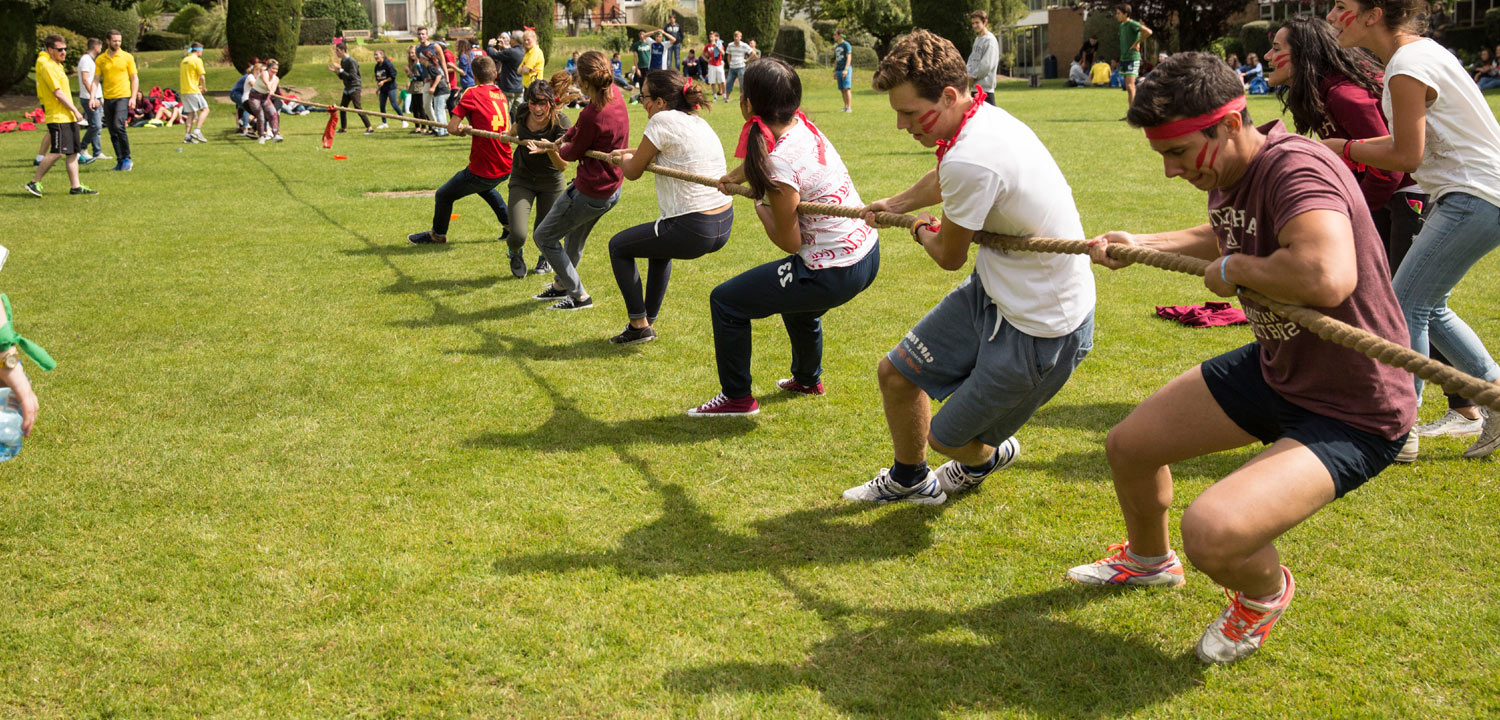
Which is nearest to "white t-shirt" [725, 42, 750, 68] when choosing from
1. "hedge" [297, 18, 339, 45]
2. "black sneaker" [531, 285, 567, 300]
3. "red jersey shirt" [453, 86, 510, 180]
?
"red jersey shirt" [453, 86, 510, 180]

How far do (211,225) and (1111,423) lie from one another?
36.3ft

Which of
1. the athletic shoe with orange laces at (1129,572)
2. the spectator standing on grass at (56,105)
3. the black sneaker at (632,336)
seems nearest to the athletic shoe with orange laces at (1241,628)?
the athletic shoe with orange laces at (1129,572)

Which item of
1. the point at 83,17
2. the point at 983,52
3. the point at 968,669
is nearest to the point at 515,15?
the point at 983,52

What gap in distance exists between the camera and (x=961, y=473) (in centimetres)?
506

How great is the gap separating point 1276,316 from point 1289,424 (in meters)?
0.33

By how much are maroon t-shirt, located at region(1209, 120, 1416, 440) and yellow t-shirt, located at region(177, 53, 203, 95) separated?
24.3 meters

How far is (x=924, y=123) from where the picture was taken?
4090 millimetres

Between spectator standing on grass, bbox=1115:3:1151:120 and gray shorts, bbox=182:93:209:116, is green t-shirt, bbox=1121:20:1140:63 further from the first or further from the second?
gray shorts, bbox=182:93:209:116

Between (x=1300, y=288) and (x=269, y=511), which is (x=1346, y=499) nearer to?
(x=1300, y=288)

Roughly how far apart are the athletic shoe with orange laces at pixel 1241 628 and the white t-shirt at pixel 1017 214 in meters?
1.11

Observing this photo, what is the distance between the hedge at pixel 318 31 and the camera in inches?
2156

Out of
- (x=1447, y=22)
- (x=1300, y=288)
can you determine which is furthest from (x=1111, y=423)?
(x=1447, y=22)

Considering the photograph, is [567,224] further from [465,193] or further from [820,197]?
[820,197]

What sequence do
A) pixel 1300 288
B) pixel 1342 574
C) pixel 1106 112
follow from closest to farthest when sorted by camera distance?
pixel 1300 288, pixel 1342 574, pixel 1106 112
